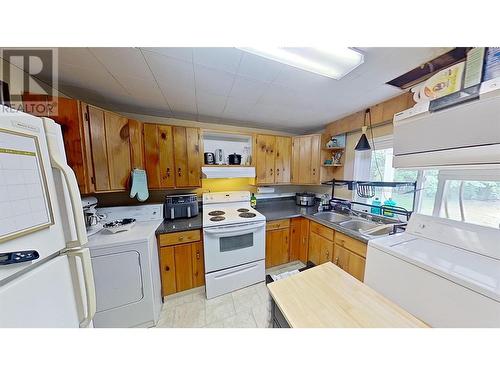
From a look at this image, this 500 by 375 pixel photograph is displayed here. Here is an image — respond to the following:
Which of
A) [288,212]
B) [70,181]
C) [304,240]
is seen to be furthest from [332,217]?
[70,181]

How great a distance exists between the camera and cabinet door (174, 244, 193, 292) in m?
1.73

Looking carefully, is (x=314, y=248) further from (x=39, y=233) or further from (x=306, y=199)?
(x=39, y=233)

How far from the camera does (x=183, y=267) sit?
69.2 inches

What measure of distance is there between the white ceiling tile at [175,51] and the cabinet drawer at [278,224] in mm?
1876

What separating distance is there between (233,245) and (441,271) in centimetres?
160

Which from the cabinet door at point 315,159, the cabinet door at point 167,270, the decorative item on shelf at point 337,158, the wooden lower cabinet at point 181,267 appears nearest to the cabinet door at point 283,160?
the cabinet door at point 315,159

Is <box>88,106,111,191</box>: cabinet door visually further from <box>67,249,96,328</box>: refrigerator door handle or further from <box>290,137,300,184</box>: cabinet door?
<box>290,137,300,184</box>: cabinet door

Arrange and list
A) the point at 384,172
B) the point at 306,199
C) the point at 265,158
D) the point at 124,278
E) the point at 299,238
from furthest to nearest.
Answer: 1. the point at 306,199
2. the point at 265,158
3. the point at 299,238
4. the point at 384,172
5. the point at 124,278

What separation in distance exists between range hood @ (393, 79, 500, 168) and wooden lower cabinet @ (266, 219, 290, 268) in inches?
56.3

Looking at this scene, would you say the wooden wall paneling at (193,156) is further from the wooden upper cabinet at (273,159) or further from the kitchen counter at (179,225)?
the wooden upper cabinet at (273,159)

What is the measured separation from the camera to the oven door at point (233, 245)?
1738mm
